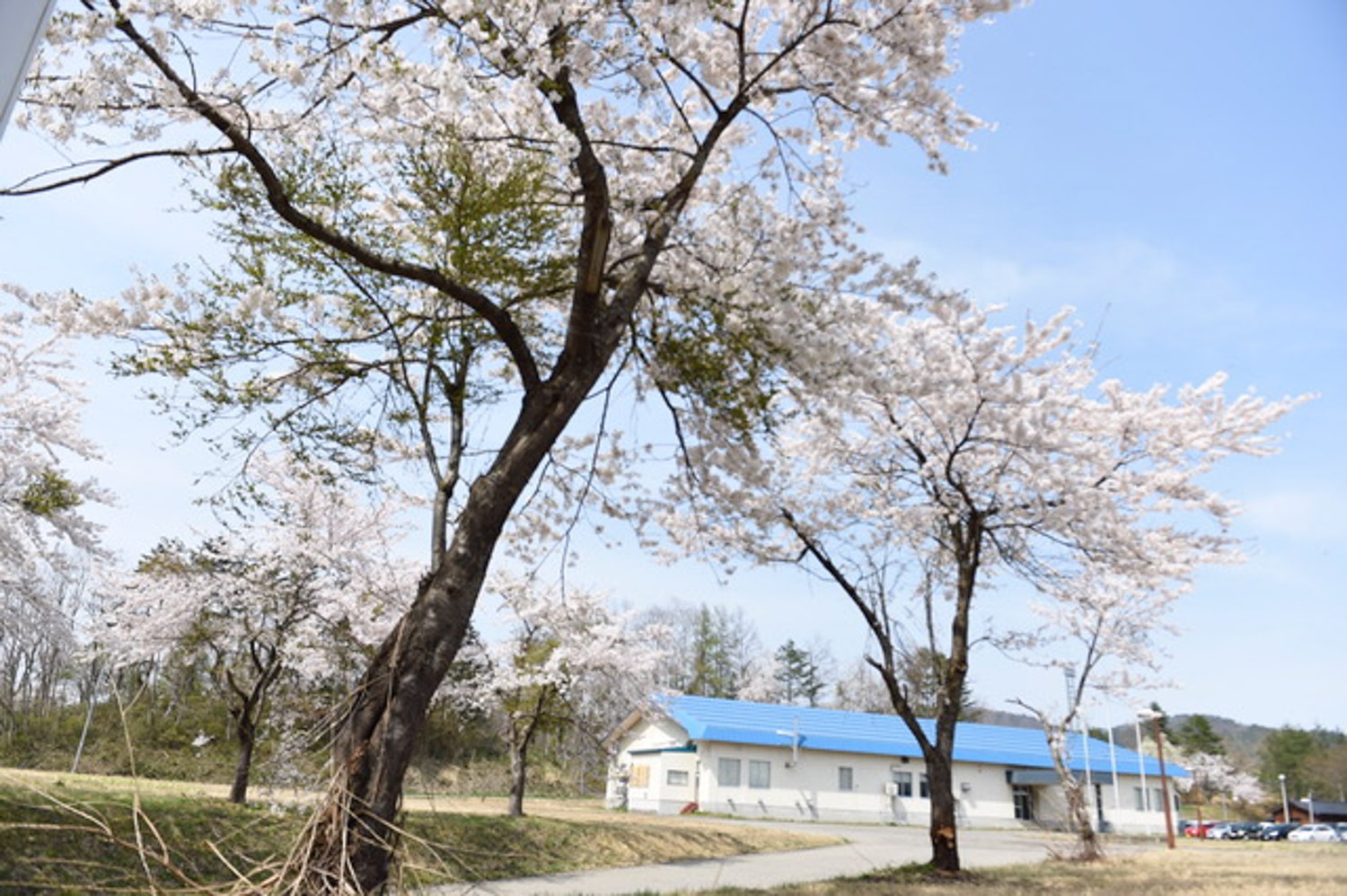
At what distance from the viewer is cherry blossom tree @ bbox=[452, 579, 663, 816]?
59.4 feet

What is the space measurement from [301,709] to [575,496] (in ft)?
17.7

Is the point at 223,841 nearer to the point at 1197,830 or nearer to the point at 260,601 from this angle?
the point at 260,601

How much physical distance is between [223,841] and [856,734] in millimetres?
31247

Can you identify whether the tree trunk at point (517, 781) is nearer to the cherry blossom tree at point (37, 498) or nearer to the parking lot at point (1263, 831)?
the cherry blossom tree at point (37, 498)

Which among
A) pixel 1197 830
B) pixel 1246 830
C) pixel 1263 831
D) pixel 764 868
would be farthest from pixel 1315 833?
pixel 764 868

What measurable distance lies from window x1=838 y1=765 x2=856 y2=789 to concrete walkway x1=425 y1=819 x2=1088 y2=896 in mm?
11099

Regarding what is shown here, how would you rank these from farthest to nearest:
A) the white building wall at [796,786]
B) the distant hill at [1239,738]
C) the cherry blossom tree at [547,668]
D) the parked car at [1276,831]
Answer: the distant hill at [1239,738] → the parked car at [1276,831] → the white building wall at [796,786] → the cherry blossom tree at [547,668]

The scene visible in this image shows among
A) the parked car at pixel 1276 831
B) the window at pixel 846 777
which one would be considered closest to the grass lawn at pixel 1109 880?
the window at pixel 846 777

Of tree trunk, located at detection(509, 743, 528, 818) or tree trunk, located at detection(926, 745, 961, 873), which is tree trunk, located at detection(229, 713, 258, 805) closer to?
tree trunk, located at detection(509, 743, 528, 818)

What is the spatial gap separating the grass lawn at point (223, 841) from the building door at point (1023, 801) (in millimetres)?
18636

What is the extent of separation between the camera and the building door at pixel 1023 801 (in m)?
33.8

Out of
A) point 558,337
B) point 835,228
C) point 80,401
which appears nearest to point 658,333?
point 558,337

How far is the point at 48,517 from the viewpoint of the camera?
12.3 meters

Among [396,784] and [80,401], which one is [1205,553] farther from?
[80,401]
